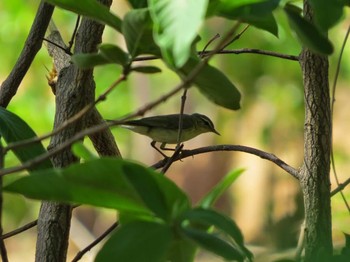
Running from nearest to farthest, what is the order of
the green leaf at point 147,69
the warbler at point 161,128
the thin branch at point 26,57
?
the green leaf at point 147,69 < the thin branch at point 26,57 < the warbler at point 161,128

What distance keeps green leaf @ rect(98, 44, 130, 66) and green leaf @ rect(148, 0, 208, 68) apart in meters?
0.05

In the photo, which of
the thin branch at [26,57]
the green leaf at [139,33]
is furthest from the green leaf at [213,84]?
the thin branch at [26,57]

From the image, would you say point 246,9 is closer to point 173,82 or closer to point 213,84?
point 213,84

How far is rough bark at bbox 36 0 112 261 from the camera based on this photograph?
0.76 metres

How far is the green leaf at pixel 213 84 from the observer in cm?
46

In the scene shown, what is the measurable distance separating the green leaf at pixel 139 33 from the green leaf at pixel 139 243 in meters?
0.12

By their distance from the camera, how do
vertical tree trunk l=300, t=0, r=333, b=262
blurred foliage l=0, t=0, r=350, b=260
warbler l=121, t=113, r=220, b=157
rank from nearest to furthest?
vertical tree trunk l=300, t=0, r=333, b=262 → warbler l=121, t=113, r=220, b=157 → blurred foliage l=0, t=0, r=350, b=260

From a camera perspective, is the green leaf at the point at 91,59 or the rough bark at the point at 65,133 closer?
the green leaf at the point at 91,59

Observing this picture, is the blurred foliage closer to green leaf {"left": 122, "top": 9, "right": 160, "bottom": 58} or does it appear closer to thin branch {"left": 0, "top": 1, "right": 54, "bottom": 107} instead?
thin branch {"left": 0, "top": 1, "right": 54, "bottom": 107}

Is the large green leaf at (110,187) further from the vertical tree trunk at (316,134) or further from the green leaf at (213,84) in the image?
the vertical tree trunk at (316,134)

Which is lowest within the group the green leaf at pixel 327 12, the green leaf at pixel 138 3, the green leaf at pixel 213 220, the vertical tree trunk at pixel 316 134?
the green leaf at pixel 213 220

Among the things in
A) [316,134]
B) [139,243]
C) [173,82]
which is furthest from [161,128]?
[173,82]

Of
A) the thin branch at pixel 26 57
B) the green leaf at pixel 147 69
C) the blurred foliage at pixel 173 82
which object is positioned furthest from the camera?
the blurred foliage at pixel 173 82

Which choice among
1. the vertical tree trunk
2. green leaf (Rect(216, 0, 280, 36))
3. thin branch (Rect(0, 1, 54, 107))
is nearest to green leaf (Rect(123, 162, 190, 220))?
green leaf (Rect(216, 0, 280, 36))
